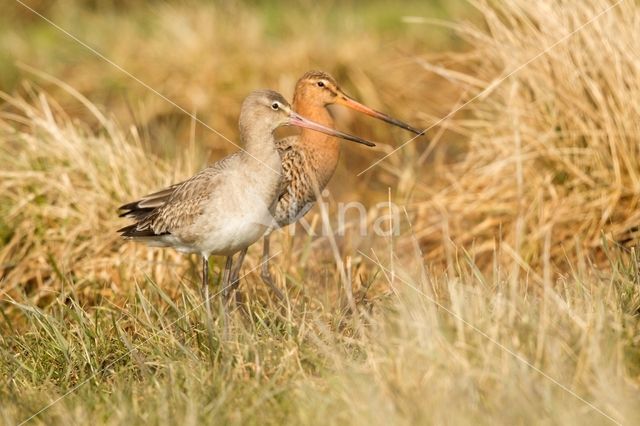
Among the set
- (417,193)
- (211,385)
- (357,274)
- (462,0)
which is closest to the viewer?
(211,385)

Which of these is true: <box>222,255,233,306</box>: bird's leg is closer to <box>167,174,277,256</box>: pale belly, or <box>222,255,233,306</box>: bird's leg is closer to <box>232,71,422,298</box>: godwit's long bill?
<box>232,71,422,298</box>: godwit's long bill

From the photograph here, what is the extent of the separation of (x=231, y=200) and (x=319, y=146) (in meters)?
1.09

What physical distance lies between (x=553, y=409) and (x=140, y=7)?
1075 centimetres

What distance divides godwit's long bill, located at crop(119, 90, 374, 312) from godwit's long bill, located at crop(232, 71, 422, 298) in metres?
0.38

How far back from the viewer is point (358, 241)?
22.0ft

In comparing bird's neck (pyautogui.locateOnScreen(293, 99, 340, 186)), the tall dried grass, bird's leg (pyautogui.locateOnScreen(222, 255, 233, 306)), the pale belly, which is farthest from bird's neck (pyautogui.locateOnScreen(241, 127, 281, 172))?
the tall dried grass

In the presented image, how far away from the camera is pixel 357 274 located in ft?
18.6

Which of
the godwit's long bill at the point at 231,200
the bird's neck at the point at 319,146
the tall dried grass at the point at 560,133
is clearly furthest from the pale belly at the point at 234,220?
the tall dried grass at the point at 560,133

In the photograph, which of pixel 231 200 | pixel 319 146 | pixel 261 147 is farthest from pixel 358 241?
pixel 231 200

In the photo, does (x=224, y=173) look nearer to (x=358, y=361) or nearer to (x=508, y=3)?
(x=358, y=361)

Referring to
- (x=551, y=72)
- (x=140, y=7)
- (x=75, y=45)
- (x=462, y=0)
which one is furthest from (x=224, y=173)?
(x=140, y=7)

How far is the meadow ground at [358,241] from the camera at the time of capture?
363 centimetres

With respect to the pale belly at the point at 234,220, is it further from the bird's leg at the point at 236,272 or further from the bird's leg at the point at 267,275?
the bird's leg at the point at 236,272

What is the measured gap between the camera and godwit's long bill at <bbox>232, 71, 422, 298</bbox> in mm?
5586
